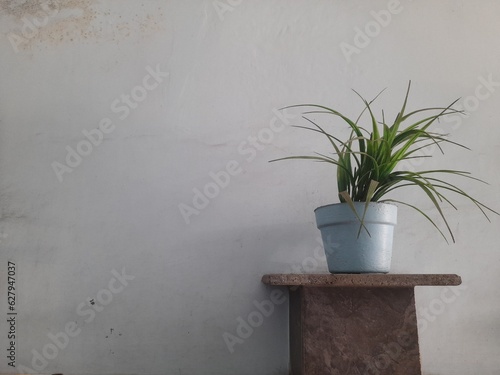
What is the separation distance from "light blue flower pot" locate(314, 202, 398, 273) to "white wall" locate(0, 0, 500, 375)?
0.29m

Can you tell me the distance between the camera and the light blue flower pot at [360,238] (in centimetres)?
150

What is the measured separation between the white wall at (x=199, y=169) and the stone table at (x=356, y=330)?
22 centimetres

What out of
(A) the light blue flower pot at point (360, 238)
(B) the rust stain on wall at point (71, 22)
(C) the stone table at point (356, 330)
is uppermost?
(B) the rust stain on wall at point (71, 22)

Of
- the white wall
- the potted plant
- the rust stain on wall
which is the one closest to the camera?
the potted plant

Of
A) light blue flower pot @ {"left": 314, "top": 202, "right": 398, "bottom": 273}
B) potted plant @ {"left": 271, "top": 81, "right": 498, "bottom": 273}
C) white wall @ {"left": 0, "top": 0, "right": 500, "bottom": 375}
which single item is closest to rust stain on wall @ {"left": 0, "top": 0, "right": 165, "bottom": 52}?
white wall @ {"left": 0, "top": 0, "right": 500, "bottom": 375}

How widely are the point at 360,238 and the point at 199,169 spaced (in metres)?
0.62

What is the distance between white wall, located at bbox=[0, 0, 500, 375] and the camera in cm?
173

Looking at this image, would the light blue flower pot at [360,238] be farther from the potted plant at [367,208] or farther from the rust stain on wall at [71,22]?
the rust stain on wall at [71,22]

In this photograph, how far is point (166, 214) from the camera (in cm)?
180

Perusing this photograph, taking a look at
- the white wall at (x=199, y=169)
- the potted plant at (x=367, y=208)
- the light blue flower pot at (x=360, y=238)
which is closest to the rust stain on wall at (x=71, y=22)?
the white wall at (x=199, y=169)

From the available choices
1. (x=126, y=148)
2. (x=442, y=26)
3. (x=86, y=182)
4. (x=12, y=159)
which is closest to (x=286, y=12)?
(x=442, y=26)

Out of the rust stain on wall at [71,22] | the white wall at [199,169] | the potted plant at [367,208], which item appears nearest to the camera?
the potted plant at [367,208]

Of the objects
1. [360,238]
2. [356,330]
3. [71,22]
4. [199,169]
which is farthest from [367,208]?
[71,22]

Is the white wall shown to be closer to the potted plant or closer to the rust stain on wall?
the rust stain on wall
